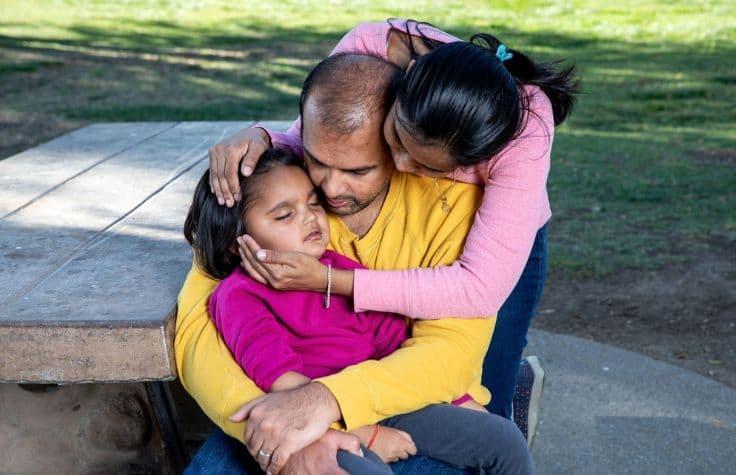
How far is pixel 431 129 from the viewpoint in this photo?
207cm

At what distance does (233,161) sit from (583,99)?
766cm

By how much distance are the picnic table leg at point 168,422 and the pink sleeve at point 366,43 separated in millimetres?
679

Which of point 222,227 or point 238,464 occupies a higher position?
point 222,227

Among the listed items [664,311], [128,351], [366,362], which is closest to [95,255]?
[128,351]

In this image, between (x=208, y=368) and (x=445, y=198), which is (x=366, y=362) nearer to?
(x=208, y=368)

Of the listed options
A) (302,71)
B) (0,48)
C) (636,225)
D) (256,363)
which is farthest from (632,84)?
(256,363)

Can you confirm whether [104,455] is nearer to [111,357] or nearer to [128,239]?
[128,239]

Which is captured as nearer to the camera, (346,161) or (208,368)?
(208,368)

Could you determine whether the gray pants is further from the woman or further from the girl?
the woman

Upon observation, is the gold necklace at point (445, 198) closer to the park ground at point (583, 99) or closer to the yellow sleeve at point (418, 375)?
the yellow sleeve at point (418, 375)

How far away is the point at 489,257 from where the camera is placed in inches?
85.0

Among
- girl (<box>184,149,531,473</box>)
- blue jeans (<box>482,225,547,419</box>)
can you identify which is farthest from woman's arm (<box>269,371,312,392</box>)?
blue jeans (<box>482,225,547,419</box>)

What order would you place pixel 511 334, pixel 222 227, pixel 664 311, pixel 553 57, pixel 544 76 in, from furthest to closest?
pixel 553 57 < pixel 664 311 < pixel 511 334 < pixel 544 76 < pixel 222 227

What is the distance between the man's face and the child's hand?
1.71 feet
